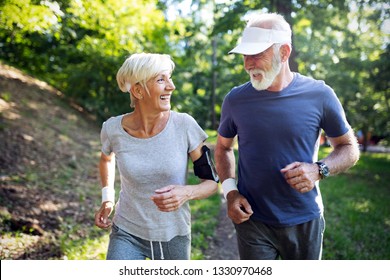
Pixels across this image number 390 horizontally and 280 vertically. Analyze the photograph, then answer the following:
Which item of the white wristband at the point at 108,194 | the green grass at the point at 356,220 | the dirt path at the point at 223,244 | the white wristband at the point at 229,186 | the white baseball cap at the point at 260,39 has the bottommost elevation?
the green grass at the point at 356,220

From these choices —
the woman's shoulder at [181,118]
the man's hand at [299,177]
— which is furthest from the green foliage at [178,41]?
the man's hand at [299,177]

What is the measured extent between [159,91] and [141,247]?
0.92 meters

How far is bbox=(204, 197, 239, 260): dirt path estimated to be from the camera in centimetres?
472

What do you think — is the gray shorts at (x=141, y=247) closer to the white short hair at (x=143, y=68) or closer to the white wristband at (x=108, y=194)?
the white wristband at (x=108, y=194)

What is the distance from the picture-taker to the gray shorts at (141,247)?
Answer: 2311 mm

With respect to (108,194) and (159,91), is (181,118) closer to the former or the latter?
(159,91)

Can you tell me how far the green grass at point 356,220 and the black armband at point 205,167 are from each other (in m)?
3.20

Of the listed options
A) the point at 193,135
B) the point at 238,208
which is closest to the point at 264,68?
the point at 193,135

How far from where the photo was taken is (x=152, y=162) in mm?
2264

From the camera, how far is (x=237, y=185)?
255cm

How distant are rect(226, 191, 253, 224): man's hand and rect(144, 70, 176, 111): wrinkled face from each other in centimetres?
66
